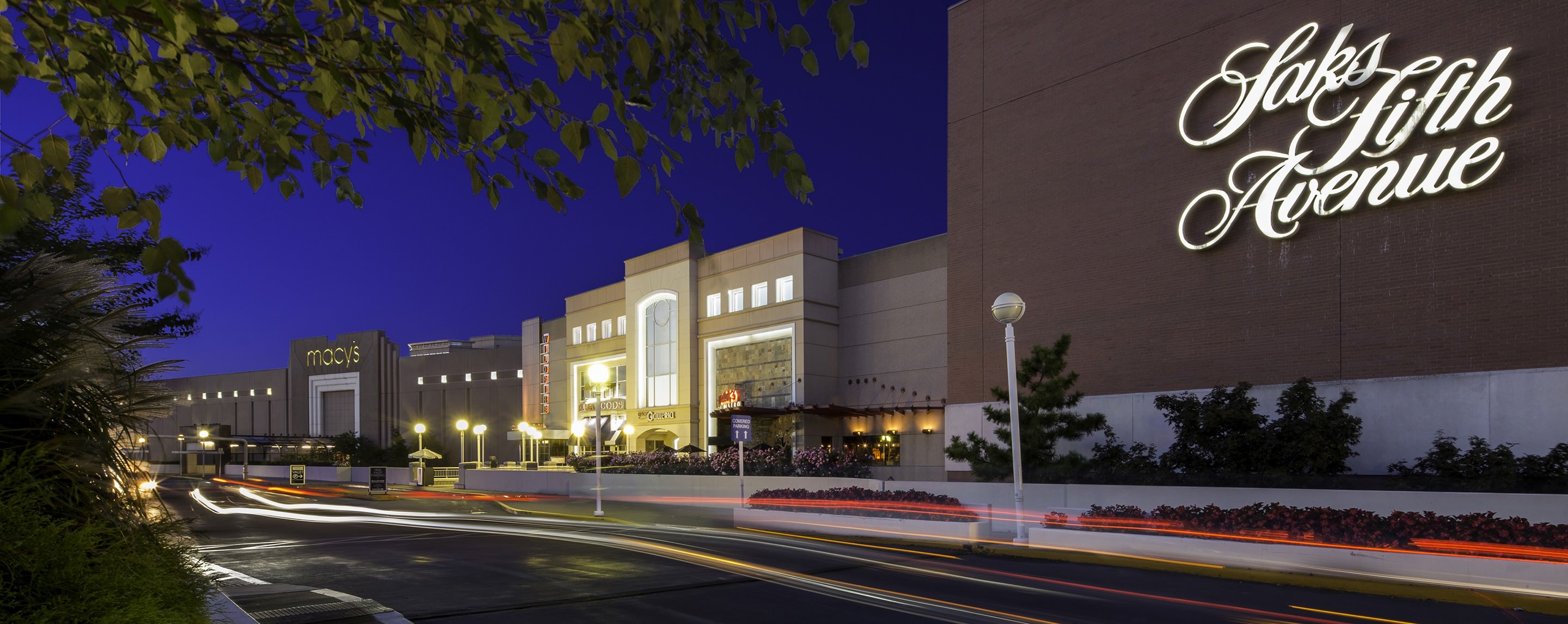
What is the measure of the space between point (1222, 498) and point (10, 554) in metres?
18.5

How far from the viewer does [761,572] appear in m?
14.4

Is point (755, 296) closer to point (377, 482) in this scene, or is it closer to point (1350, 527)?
point (377, 482)

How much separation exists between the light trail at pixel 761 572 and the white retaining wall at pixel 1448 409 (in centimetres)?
1321

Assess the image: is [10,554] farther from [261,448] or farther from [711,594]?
[261,448]

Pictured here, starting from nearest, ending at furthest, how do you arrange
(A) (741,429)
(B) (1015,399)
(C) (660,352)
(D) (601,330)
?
(B) (1015,399)
(A) (741,429)
(C) (660,352)
(D) (601,330)

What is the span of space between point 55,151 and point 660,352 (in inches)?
1986

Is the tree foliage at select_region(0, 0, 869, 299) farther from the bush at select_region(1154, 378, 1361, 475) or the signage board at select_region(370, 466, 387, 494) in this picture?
the signage board at select_region(370, 466, 387, 494)

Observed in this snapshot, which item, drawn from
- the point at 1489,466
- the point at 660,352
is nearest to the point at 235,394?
the point at 660,352

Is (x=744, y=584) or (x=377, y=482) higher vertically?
(x=744, y=584)

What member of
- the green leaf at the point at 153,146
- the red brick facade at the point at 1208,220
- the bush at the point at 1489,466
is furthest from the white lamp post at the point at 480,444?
the green leaf at the point at 153,146

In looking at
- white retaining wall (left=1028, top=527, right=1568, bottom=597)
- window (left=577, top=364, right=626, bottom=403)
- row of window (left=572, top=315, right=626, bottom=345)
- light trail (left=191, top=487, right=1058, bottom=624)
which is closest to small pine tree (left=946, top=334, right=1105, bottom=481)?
white retaining wall (left=1028, top=527, right=1568, bottom=597)

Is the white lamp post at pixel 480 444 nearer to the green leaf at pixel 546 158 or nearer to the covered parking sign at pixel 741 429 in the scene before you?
the covered parking sign at pixel 741 429

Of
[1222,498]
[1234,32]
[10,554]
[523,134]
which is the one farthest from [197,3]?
[1234,32]

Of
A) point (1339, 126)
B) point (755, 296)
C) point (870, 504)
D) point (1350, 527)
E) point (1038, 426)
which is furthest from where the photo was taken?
point (755, 296)
